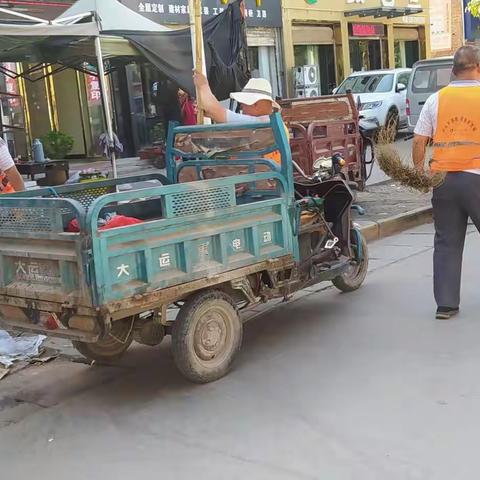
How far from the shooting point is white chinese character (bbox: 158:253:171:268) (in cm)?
410

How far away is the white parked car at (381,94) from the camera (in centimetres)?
1762

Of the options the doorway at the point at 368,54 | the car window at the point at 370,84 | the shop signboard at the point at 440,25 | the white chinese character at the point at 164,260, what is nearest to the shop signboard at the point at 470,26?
the shop signboard at the point at 440,25

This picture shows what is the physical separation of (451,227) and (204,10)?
14.2 metres

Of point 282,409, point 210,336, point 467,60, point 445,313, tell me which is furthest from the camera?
point 445,313

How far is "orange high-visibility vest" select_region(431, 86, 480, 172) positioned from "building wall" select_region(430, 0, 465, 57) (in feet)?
89.3

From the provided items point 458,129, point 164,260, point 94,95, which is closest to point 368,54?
point 94,95

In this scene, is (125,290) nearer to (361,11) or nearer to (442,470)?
(442,470)

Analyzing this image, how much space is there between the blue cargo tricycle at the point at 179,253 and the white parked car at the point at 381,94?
12.3 metres

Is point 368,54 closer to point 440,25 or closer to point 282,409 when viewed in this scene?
point 440,25

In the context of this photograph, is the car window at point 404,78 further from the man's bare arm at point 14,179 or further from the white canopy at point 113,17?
the man's bare arm at point 14,179

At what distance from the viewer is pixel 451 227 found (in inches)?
212

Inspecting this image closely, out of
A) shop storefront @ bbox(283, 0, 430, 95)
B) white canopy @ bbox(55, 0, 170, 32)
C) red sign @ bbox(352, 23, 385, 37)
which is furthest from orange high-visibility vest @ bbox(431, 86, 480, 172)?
red sign @ bbox(352, 23, 385, 37)

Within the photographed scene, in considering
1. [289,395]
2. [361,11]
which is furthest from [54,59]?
[361,11]

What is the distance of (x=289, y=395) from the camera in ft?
13.8
